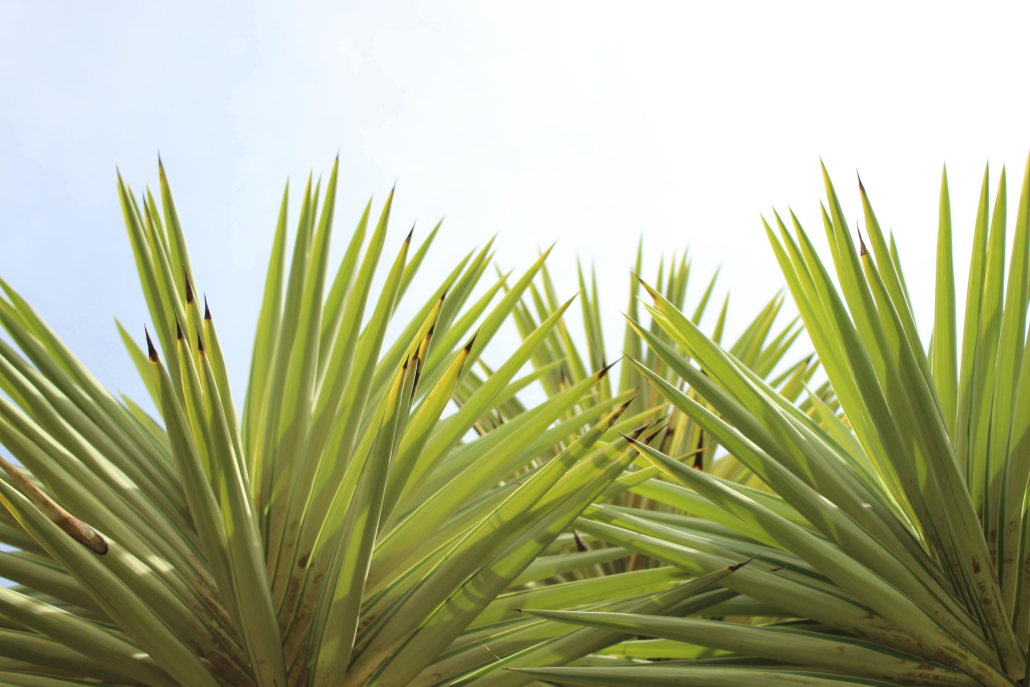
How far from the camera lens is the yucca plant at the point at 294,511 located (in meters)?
0.72

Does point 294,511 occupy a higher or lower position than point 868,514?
higher

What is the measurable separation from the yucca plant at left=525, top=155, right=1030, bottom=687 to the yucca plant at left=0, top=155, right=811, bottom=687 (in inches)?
2.6

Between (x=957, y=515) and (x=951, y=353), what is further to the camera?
(x=951, y=353)

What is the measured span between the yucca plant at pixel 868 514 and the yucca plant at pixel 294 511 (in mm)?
67

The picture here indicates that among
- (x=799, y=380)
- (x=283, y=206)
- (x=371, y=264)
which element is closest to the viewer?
(x=371, y=264)

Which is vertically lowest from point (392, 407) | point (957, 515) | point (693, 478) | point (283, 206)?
point (957, 515)

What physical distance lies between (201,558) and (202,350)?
0.38 meters

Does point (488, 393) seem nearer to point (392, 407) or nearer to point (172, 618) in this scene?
point (392, 407)

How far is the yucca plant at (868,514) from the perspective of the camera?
2.44 feet

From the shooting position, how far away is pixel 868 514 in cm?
82

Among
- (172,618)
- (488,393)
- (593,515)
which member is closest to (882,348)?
(593,515)

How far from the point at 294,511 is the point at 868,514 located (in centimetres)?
77

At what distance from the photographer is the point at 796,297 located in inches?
36.8

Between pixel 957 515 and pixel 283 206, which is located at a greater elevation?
pixel 283 206
